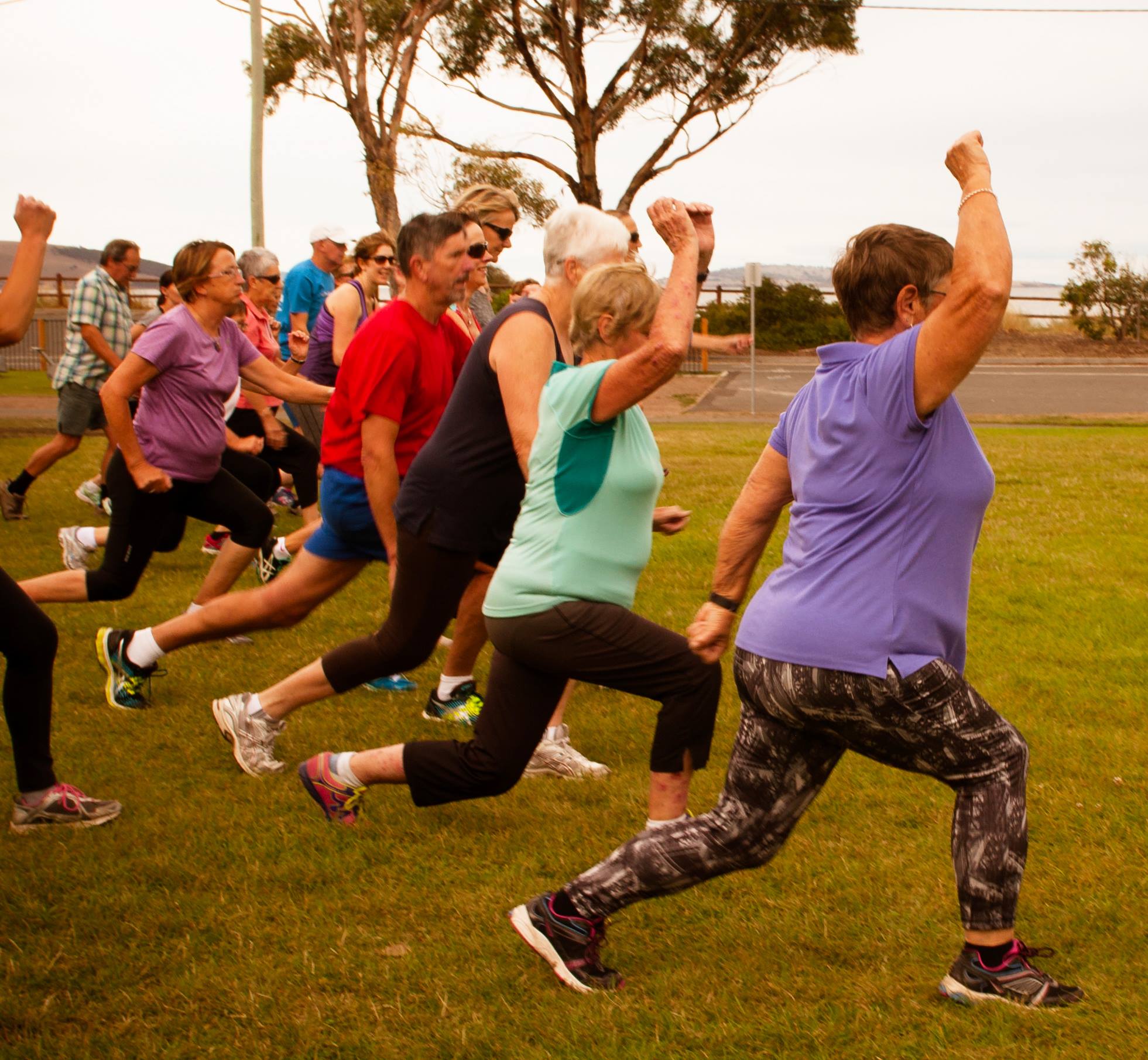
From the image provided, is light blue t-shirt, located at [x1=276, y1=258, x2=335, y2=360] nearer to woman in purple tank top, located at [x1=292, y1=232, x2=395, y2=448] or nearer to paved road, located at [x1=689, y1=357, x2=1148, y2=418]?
woman in purple tank top, located at [x1=292, y1=232, x2=395, y2=448]

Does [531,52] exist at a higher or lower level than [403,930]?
higher

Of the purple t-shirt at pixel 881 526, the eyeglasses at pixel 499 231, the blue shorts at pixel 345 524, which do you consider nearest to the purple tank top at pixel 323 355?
the eyeglasses at pixel 499 231

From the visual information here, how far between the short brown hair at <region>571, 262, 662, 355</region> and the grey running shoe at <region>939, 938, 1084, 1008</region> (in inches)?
67.9

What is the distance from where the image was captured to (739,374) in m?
35.1

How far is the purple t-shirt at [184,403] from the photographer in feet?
19.3

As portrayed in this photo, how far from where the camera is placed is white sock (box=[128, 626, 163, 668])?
220 inches

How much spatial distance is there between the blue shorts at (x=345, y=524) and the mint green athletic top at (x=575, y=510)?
1642mm

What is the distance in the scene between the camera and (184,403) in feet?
19.7

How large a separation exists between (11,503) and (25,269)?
7.37 meters

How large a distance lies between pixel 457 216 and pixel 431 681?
233 centimetres

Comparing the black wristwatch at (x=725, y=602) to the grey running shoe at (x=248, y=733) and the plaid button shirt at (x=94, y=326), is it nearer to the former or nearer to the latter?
the grey running shoe at (x=248, y=733)

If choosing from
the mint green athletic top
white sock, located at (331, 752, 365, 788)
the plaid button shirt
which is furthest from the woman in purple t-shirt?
the plaid button shirt

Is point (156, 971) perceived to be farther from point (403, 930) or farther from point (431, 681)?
point (431, 681)

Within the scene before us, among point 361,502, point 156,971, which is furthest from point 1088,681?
point 156,971
